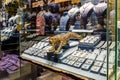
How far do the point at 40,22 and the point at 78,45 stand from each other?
17.8 inches

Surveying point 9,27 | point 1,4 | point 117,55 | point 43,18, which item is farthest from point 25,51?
point 1,4

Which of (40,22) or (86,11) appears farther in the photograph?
Result: (40,22)

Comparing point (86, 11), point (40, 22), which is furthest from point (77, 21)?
point (40, 22)

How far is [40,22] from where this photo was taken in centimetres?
142

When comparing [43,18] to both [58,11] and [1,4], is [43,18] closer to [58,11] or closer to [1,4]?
[58,11]

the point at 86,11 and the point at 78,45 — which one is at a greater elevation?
the point at 86,11

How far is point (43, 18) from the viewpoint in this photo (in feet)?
4.53

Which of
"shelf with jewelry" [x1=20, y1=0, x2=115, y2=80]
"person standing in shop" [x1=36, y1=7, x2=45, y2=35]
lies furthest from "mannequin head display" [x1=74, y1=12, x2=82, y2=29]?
"person standing in shop" [x1=36, y1=7, x2=45, y2=35]

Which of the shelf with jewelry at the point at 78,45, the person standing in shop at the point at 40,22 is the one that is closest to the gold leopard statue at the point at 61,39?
the shelf with jewelry at the point at 78,45

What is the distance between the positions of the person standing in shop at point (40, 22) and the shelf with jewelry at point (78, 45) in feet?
0.20

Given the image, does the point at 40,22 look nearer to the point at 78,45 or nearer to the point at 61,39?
the point at 61,39

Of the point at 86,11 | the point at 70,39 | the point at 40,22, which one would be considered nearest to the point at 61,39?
the point at 70,39

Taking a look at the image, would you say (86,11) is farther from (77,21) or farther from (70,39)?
(70,39)

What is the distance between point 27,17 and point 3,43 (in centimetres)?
86
